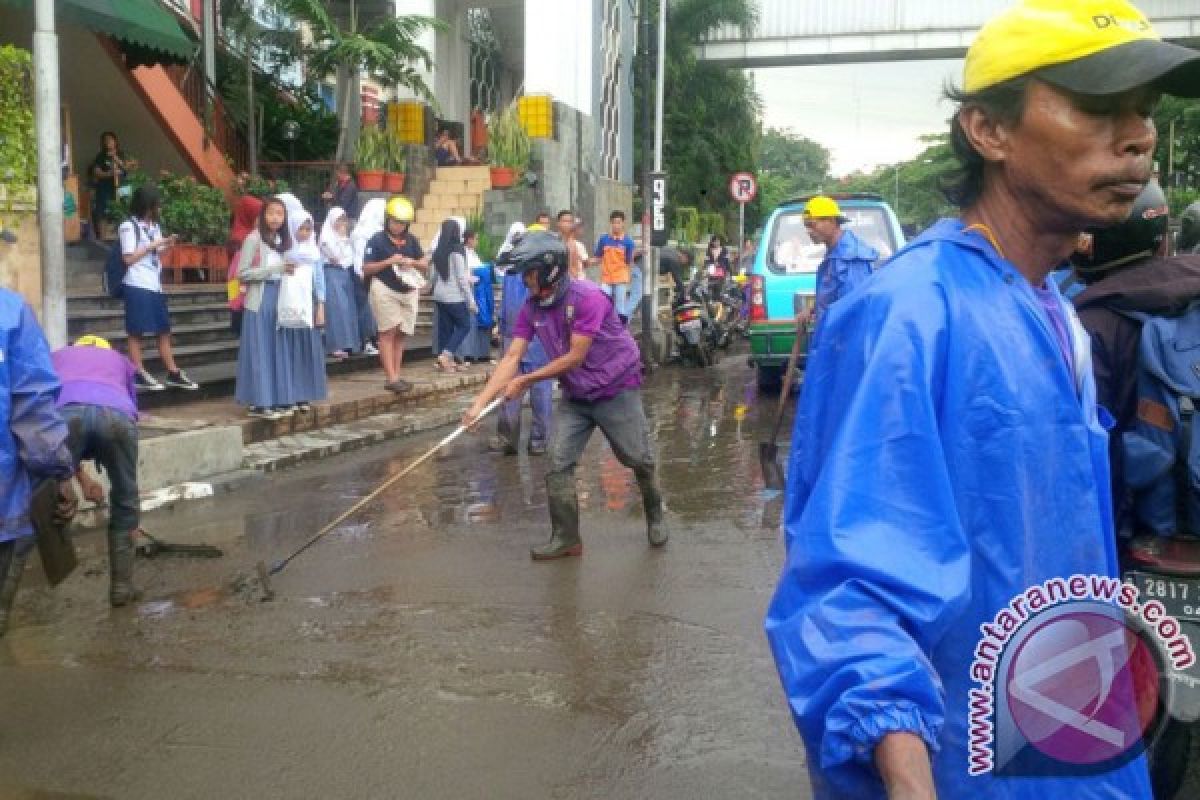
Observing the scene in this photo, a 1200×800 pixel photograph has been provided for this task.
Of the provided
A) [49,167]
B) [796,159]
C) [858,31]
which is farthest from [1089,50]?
[796,159]

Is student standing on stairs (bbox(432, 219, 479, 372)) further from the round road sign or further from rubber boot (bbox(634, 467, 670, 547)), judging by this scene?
the round road sign

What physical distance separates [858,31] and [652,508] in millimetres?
26410

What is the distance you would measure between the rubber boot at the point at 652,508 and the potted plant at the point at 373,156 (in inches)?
481

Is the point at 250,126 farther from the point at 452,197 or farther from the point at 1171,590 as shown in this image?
the point at 1171,590

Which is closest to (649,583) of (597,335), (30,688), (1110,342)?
(597,335)

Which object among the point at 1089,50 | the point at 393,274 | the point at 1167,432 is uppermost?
the point at 1089,50

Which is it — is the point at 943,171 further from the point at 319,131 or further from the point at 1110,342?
the point at 319,131

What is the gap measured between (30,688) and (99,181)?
11.5 m

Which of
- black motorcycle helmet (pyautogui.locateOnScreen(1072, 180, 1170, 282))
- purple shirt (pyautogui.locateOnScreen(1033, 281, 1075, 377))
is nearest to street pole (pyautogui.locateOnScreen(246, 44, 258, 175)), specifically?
black motorcycle helmet (pyautogui.locateOnScreen(1072, 180, 1170, 282))

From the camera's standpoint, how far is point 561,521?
666cm

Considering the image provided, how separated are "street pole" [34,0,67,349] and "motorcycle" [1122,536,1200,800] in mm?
6770

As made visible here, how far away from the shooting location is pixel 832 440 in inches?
60.8

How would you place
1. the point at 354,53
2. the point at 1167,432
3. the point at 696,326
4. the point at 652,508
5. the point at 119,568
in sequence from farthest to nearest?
1. the point at 354,53
2. the point at 696,326
3. the point at 652,508
4. the point at 119,568
5. the point at 1167,432

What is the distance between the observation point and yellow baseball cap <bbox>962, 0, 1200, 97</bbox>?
5.09 ft
